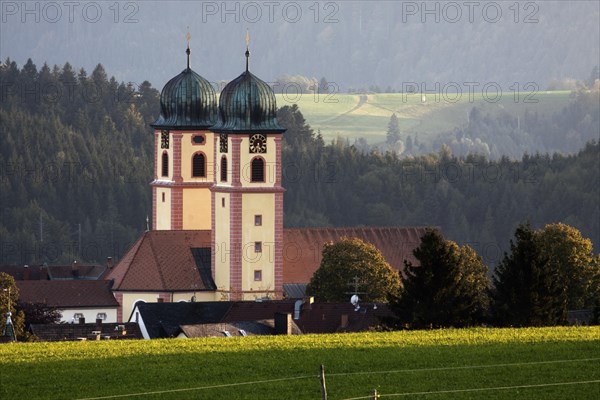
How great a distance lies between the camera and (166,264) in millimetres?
99125

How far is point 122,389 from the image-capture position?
42125 mm

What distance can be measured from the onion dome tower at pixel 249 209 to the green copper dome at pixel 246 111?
37 millimetres

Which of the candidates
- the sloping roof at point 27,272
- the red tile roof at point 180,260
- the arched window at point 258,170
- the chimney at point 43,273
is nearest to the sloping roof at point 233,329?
the red tile roof at point 180,260

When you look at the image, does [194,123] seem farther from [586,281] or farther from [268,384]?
[268,384]

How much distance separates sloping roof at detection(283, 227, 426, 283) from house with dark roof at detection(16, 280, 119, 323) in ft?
23.3

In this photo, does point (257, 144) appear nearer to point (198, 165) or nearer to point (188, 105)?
point (198, 165)

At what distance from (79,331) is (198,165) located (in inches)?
945

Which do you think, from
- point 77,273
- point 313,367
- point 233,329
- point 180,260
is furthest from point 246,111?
point 313,367

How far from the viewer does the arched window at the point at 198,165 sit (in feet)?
342

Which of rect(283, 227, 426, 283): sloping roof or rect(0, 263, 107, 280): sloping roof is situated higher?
rect(283, 227, 426, 283): sloping roof

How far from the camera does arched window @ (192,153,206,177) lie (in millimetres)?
104312

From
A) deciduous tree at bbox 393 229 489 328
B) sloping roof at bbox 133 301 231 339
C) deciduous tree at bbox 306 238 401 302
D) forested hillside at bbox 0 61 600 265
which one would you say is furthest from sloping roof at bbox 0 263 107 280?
deciduous tree at bbox 393 229 489 328

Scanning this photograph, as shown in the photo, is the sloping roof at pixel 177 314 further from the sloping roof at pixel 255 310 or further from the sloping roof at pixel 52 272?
the sloping roof at pixel 52 272

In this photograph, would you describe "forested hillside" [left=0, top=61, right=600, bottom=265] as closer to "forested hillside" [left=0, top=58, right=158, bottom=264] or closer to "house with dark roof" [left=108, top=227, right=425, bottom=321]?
"forested hillside" [left=0, top=58, right=158, bottom=264]
